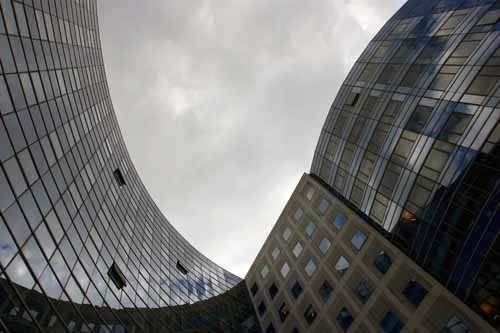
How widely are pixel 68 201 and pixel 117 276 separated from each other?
894 centimetres

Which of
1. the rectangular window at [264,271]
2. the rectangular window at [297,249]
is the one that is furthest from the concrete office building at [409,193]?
the rectangular window at [264,271]

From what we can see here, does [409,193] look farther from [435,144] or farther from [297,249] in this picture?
[297,249]

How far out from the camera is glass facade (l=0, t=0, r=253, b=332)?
15766 millimetres

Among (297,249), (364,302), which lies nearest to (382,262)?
(364,302)

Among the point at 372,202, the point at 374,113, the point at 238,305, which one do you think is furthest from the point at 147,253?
the point at 374,113

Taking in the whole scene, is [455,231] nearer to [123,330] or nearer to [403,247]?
[403,247]

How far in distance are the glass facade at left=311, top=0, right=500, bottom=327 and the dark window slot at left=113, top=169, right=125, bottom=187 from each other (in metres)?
26.1

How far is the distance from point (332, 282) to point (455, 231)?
14269mm

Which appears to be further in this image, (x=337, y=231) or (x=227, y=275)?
(x=227, y=275)

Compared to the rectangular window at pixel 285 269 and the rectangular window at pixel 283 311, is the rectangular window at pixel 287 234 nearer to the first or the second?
the rectangular window at pixel 285 269

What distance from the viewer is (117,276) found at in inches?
1041

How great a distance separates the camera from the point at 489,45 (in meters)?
22.0

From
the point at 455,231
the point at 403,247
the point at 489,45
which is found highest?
the point at 489,45

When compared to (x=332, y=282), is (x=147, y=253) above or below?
above
